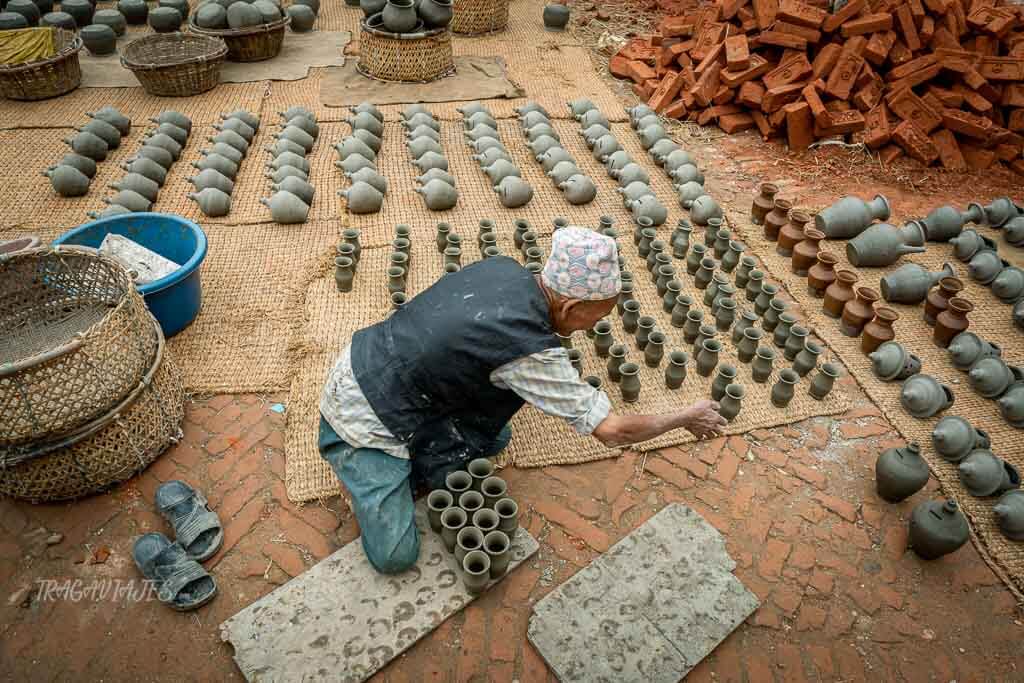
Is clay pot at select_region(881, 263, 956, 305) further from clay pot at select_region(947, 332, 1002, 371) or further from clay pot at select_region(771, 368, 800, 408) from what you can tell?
clay pot at select_region(771, 368, 800, 408)

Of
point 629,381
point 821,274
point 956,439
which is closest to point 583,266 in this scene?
point 629,381

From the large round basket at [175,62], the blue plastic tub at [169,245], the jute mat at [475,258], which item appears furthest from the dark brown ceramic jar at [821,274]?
the large round basket at [175,62]

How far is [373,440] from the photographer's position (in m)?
2.88

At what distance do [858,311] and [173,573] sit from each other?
14.3ft

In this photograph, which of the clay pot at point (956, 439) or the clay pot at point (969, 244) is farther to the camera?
the clay pot at point (969, 244)

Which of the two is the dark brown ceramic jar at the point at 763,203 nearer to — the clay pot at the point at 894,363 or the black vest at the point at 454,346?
the clay pot at the point at 894,363

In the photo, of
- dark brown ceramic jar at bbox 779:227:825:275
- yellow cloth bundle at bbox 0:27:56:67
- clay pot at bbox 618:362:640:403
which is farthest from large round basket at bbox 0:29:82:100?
dark brown ceramic jar at bbox 779:227:825:275

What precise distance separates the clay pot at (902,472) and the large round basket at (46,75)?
8127mm

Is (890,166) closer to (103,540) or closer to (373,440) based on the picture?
(373,440)

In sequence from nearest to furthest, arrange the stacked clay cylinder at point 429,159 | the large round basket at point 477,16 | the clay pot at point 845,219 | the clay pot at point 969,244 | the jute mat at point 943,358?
the jute mat at point 943,358 < the clay pot at point 969,244 < the clay pot at point 845,219 < the stacked clay cylinder at point 429,159 < the large round basket at point 477,16

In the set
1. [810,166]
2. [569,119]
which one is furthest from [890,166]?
[569,119]

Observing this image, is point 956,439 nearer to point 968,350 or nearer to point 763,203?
Answer: point 968,350

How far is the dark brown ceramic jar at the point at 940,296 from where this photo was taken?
14.7 feet

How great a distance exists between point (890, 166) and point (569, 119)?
3385mm
